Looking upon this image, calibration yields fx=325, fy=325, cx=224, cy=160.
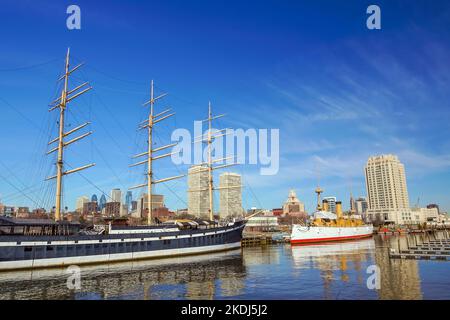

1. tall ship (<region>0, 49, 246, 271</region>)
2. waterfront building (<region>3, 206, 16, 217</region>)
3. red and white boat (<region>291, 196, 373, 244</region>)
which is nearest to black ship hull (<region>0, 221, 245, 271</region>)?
tall ship (<region>0, 49, 246, 271</region>)

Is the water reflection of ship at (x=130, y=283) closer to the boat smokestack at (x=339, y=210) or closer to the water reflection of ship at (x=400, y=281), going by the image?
the water reflection of ship at (x=400, y=281)

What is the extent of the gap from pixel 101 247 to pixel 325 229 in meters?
53.7

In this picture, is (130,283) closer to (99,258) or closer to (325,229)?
(99,258)

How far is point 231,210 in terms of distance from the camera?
651 feet

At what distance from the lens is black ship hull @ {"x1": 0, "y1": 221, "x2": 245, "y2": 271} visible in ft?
125

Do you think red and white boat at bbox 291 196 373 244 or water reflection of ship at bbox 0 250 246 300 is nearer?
water reflection of ship at bbox 0 250 246 300

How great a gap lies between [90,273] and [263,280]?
19602 millimetres

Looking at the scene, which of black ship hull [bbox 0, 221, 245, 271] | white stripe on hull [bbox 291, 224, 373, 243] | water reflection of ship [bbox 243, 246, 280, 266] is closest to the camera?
black ship hull [bbox 0, 221, 245, 271]

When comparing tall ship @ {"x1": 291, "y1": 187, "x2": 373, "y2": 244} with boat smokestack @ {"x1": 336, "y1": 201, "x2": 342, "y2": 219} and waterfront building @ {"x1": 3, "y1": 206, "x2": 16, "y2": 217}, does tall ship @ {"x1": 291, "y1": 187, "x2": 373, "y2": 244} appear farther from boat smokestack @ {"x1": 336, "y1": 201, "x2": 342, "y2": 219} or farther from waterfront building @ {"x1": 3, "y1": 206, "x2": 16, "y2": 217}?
waterfront building @ {"x1": 3, "y1": 206, "x2": 16, "y2": 217}

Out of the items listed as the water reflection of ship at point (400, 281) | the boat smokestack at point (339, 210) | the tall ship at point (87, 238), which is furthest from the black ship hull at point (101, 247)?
the boat smokestack at point (339, 210)

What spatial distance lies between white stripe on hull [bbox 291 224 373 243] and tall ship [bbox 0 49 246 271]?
1705 centimetres

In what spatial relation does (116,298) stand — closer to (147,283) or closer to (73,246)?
(147,283)
